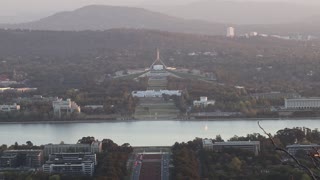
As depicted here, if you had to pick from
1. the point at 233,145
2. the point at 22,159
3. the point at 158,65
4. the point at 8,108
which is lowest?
the point at 22,159

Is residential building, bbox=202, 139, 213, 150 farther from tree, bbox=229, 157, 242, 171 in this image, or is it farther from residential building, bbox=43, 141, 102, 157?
residential building, bbox=43, 141, 102, 157

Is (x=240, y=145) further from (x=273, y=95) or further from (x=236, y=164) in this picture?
(x=273, y=95)

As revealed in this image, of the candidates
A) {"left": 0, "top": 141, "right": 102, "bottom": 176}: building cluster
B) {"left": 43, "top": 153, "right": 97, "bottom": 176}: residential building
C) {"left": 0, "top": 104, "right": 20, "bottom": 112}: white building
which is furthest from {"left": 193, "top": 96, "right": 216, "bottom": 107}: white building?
{"left": 43, "top": 153, "right": 97, "bottom": 176}: residential building

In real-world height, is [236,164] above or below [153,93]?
below

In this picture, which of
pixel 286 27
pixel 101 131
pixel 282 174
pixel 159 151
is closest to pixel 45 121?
pixel 101 131

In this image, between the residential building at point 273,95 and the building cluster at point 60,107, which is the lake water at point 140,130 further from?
the residential building at point 273,95

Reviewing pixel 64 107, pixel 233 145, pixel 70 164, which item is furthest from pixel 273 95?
pixel 70 164
